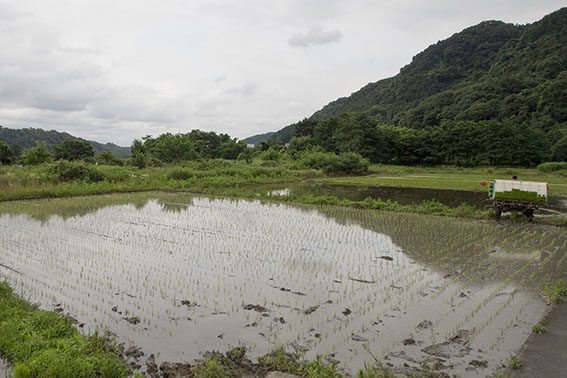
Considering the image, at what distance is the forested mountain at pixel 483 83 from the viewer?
162 ft

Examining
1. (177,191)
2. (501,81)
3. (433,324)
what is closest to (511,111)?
(501,81)

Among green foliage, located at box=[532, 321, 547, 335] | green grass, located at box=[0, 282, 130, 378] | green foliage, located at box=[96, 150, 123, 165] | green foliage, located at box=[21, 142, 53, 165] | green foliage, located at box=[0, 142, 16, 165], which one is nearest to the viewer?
green grass, located at box=[0, 282, 130, 378]

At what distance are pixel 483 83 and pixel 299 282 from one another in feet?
230

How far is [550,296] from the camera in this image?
5230 mm

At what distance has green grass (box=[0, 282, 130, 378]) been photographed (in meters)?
3.18

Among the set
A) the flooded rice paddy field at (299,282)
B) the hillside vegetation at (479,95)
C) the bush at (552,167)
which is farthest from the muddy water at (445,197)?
the hillside vegetation at (479,95)

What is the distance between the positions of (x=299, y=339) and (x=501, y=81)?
67890 mm

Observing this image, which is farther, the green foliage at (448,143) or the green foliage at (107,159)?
the green foliage at (448,143)

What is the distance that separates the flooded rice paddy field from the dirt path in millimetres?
171

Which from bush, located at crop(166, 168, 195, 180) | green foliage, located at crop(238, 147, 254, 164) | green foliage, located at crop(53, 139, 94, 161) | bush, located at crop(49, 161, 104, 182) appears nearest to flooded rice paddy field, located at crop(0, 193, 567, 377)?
bush, located at crop(49, 161, 104, 182)

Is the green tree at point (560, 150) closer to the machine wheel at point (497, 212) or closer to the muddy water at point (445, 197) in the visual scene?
the muddy water at point (445, 197)

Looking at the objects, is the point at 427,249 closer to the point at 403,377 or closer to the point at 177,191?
the point at 403,377

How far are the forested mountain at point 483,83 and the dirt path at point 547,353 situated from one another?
4454 centimetres

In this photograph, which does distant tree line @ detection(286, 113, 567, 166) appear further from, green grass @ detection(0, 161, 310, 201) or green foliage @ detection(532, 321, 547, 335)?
green foliage @ detection(532, 321, 547, 335)
